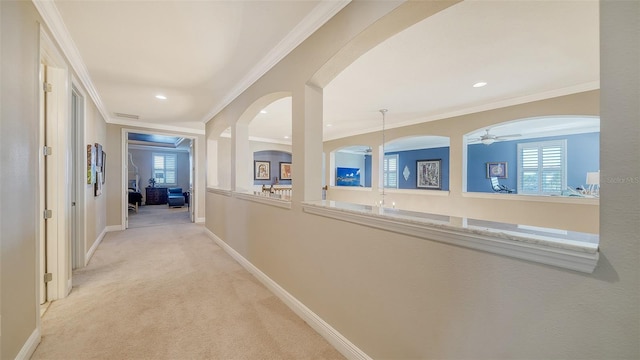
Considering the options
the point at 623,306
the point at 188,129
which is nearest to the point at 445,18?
the point at 623,306

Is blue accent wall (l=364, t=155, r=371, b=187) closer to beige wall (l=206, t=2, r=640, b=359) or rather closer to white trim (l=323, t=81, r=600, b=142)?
white trim (l=323, t=81, r=600, b=142)

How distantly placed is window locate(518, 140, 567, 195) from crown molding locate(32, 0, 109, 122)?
32.9 feet

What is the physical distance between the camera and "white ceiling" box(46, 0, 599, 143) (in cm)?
194

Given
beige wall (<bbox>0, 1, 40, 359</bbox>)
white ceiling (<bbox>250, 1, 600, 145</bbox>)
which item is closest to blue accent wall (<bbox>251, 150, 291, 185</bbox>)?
white ceiling (<bbox>250, 1, 600, 145</bbox>)

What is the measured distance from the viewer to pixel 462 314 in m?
1.15

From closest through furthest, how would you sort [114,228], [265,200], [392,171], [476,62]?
[476,62], [265,200], [114,228], [392,171]

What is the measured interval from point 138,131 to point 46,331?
5.10 metres

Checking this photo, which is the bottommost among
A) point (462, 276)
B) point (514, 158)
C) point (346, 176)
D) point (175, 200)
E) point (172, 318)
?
point (172, 318)

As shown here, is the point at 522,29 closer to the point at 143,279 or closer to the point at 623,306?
the point at 623,306

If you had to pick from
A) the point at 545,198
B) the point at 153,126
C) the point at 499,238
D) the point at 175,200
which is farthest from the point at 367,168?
the point at 499,238

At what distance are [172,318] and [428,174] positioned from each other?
9352 mm

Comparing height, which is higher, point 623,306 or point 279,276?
point 623,306

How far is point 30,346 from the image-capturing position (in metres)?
1.69

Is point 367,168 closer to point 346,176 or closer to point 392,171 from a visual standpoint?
point 392,171
